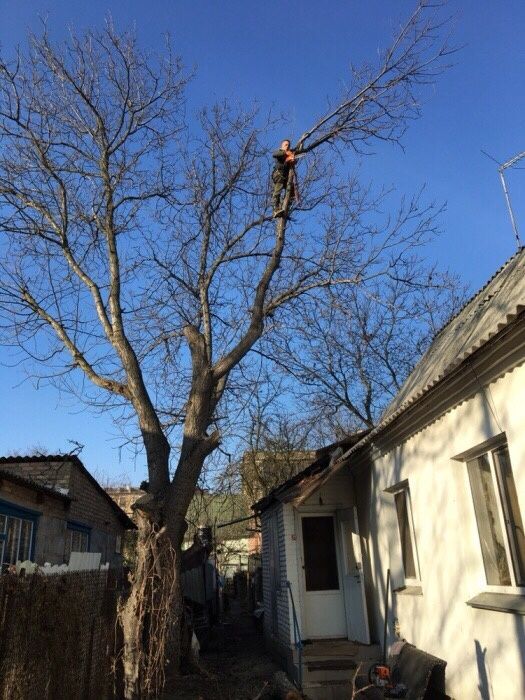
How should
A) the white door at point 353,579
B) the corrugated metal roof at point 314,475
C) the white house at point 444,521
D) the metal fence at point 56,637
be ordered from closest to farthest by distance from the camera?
the metal fence at point 56,637 → the white house at point 444,521 → the corrugated metal roof at point 314,475 → the white door at point 353,579

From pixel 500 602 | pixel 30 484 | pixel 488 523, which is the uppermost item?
Answer: pixel 30 484

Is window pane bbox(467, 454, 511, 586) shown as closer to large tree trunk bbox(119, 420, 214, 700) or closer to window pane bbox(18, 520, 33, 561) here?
large tree trunk bbox(119, 420, 214, 700)

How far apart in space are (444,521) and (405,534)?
2.04 metres

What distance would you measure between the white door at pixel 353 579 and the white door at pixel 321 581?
22 centimetres

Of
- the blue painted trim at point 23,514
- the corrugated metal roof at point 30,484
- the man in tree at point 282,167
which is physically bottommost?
the blue painted trim at point 23,514

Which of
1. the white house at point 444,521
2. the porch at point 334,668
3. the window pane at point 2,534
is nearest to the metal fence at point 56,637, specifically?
the porch at point 334,668

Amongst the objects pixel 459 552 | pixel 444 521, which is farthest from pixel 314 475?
pixel 459 552

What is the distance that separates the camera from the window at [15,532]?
452 inches

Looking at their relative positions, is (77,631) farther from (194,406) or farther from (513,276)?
(513,276)

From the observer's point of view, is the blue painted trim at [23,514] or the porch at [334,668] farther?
the blue painted trim at [23,514]

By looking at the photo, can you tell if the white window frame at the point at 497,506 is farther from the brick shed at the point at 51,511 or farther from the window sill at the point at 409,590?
the brick shed at the point at 51,511

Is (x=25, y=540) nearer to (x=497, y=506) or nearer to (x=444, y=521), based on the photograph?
(x=444, y=521)

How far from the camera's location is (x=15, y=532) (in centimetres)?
1212

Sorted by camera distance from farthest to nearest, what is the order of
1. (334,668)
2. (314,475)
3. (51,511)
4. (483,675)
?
(51,511)
(314,475)
(334,668)
(483,675)
